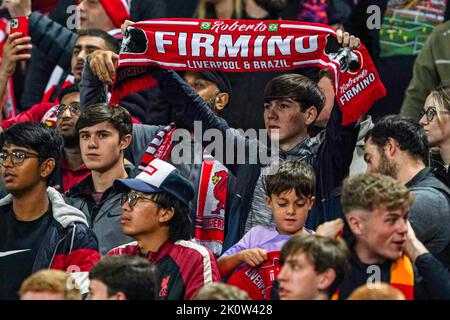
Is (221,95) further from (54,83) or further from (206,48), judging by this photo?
(54,83)

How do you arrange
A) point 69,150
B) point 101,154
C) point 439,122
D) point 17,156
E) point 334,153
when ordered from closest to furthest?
1. point 334,153
2. point 17,156
3. point 439,122
4. point 101,154
5. point 69,150

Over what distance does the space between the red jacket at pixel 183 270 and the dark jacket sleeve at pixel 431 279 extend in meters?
1.17

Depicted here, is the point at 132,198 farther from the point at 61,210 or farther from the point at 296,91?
the point at 296,91

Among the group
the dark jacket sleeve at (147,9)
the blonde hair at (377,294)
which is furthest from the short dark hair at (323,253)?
the dark jacket sleeve at (147,9)

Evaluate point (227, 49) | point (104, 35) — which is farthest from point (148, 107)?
point (227, 49)

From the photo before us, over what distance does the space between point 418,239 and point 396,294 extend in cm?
Answer: 129

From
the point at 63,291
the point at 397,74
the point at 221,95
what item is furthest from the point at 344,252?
Answer: the point at 397,74

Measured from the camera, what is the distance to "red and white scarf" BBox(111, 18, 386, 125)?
24.3ft

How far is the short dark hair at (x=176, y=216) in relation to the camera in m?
6.79

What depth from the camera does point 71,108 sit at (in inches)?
336

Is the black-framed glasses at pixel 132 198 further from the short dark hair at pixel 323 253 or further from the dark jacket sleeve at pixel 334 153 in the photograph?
the short dark hair at pixel 323 253

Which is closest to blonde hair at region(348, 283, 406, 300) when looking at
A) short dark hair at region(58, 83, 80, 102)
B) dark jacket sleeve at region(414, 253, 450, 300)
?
dark jacket sleeve at region(414, 253, 450, 300)

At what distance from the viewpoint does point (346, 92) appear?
707 centimetres

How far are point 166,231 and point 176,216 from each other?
0.12 m
